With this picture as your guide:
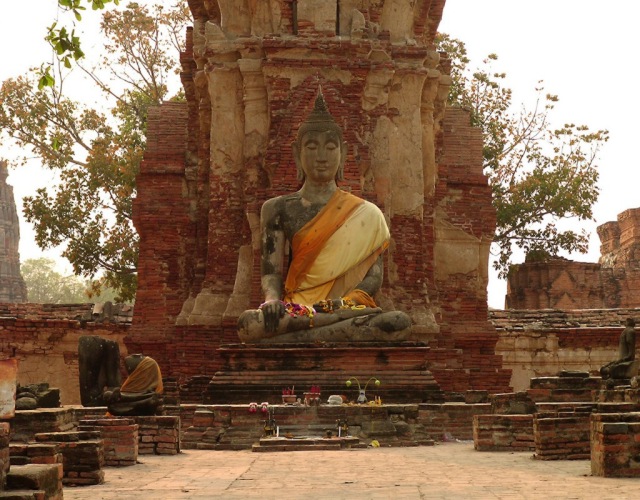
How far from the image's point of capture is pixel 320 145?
16.2m

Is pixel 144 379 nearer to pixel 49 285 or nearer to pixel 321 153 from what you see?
pixel 321 153

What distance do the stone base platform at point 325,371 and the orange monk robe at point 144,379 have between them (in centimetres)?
204

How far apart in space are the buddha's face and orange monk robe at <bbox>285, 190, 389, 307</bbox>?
1.15 feet

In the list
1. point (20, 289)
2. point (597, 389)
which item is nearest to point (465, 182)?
point (597, 389)

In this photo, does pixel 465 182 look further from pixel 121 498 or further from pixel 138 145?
pixel 121 498

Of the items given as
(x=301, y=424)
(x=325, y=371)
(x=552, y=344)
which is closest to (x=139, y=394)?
(x=301, y=424)

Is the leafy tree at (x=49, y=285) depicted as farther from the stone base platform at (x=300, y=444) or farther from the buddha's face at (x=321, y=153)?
the stone base platform at (x=300, y=444)

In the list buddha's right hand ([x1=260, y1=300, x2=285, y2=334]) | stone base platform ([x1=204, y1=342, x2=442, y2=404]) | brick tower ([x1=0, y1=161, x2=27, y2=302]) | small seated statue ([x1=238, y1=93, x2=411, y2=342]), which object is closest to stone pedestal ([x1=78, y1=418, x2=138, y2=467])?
stone base platform ([x1=204, y1=342, x2=442, y2=404])

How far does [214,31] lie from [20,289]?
37.5 metres

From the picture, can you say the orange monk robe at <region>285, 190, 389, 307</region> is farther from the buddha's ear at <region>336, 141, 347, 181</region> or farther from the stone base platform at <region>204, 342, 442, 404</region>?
the stone base platform at <region>204, 342, 442, 404</region>

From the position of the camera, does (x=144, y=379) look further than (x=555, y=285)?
No

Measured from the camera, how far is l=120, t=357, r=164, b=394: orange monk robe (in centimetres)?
1216

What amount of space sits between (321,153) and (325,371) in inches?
117

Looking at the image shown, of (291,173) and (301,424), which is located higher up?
(291,173)
